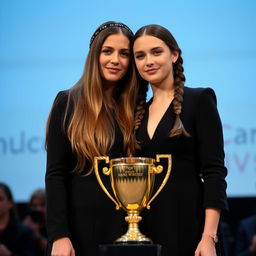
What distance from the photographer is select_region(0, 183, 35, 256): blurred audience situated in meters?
3.94

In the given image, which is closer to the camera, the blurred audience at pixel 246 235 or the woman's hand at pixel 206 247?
the woman's hand at pixel 206 247

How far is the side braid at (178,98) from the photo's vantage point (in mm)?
2512

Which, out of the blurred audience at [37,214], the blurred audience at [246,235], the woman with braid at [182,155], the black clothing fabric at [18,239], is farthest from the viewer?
the blurred audience at [246,235]

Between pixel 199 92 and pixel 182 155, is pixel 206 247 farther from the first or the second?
pixel 199 92

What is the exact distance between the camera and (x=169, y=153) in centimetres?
253

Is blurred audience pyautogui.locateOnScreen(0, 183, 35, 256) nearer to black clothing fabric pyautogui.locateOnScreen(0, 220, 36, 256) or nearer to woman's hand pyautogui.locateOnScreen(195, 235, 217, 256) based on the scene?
black clothing fabric pyautogui.locateOnScreen(0, 220, 36, 256)

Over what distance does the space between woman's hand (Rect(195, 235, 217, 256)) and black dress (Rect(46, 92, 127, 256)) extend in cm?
29

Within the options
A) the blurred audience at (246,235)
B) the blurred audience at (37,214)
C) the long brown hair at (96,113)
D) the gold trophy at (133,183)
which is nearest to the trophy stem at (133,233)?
the gold trophy at (133,183)

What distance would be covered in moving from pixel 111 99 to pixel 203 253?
2.42 feet

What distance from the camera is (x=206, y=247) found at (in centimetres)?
237

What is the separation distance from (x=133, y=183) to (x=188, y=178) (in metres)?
0.26

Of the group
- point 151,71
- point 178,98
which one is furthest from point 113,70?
point 178,98

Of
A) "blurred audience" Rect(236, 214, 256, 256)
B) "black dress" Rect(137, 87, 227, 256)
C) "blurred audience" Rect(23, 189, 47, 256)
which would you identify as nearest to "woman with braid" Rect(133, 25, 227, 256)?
"black dress" Rect(137, 87, 227, 256)

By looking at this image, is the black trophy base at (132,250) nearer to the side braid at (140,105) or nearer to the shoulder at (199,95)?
the side braid at (140,105)
